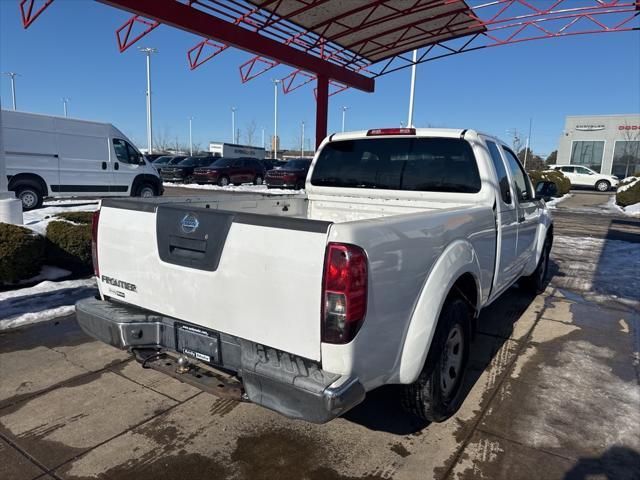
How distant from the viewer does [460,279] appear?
10.5 ft

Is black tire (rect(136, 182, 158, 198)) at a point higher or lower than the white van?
lower

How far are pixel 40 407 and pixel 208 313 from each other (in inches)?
67.1

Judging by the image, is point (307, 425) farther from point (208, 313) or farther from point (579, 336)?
point (579, 336)

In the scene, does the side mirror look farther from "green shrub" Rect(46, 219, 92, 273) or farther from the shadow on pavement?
"green shrub" Rect(46, 219, 92, 273)

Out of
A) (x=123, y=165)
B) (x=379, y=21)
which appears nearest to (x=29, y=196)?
(x=123, y=165)

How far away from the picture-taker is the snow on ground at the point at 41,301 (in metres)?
4.87

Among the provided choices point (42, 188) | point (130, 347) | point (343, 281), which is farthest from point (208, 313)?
point (42, 188)

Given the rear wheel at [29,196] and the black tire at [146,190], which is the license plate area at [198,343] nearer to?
the rear wheel at [29,196]

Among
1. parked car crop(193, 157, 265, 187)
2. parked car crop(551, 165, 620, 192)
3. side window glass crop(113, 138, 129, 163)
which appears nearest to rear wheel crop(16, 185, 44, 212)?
side window glass crop(113, 138, 129, 163)

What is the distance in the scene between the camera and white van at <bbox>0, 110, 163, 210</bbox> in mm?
12133

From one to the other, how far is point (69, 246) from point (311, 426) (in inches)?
195

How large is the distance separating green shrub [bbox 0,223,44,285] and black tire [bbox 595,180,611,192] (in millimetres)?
37485

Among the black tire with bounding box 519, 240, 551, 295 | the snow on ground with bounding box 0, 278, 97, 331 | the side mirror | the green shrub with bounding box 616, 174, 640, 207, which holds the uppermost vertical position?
the side mirror

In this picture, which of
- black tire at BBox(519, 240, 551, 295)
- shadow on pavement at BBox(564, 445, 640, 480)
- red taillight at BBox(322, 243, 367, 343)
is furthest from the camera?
black tire at BBox(519, 240, 551, 295)
